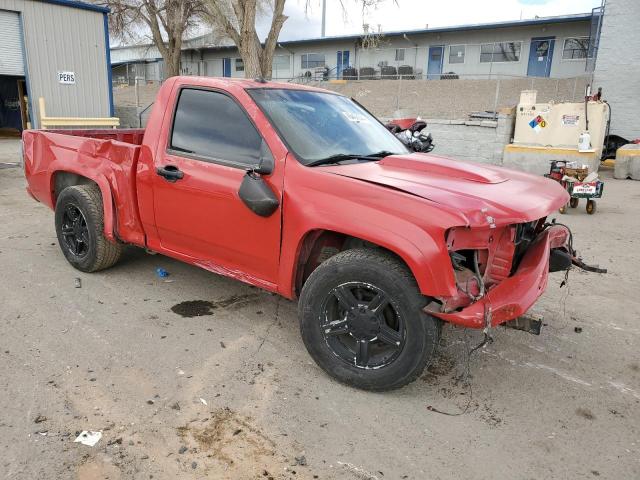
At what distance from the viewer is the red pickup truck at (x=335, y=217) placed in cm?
279

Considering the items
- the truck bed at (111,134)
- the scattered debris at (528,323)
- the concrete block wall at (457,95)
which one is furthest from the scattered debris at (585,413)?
the concrete block wall at (457,95)

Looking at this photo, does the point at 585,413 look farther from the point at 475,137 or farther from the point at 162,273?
the point at 475,137

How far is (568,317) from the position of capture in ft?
14.2

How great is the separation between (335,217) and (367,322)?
0.65 m

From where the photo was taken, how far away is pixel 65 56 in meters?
16.3

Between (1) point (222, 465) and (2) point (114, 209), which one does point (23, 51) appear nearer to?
(2) point (114, 209)

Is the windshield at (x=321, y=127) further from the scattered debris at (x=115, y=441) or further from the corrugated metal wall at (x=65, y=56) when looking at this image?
the corrugated metal wall at (x=65, y=56)

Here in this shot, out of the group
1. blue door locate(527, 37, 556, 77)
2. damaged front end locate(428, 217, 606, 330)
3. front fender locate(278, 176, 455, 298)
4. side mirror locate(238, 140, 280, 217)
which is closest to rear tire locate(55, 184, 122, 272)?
side mirror locate(238, 140, 280, 217)

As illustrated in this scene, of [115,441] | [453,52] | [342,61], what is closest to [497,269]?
[115,441]

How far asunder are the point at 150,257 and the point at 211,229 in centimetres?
217

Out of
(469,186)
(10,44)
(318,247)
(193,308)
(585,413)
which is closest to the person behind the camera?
(585,413)

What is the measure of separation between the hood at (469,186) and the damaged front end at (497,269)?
12cm

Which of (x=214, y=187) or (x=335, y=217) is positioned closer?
(x=335, y=217)

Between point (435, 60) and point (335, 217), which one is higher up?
point (435, 60)
